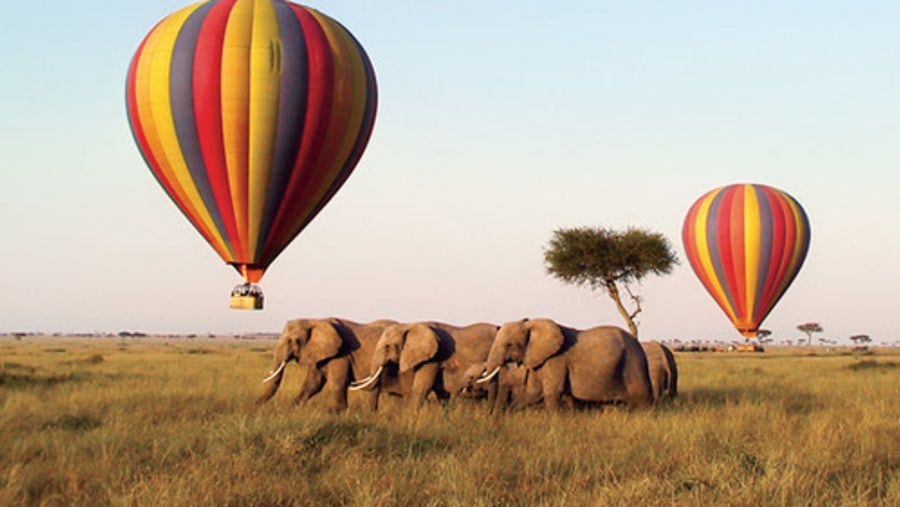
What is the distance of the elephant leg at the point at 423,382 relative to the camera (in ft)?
54.6

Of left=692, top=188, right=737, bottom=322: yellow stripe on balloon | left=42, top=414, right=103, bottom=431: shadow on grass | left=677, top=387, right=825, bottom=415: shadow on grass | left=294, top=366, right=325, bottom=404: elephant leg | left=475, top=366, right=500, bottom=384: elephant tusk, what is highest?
left=692, top=188, right=737, bottom=322: yellow stripe on balloon

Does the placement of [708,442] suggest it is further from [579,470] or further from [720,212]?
[720,212]

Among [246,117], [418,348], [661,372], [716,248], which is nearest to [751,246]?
[716,248]

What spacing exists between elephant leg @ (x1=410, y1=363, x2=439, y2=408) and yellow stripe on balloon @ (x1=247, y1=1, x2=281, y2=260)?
41.3 ft

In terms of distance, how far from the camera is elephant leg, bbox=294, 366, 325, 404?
1766cm

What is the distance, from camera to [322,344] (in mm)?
17859

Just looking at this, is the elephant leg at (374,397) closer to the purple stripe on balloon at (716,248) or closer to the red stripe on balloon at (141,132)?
the red stripe on balloon at (141,132)

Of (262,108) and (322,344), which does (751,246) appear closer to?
(262,108)

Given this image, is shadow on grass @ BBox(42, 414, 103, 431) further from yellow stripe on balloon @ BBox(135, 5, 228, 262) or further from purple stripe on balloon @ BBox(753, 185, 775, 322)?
purple stripe on balloon @ BBox(753, 185, 775, 322)

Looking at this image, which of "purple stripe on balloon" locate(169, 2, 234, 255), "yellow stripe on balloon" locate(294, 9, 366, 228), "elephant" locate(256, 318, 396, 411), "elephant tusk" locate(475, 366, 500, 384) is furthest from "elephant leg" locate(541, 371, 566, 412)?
"purple stripe on balloon" locate(169, 2, 234, 255)

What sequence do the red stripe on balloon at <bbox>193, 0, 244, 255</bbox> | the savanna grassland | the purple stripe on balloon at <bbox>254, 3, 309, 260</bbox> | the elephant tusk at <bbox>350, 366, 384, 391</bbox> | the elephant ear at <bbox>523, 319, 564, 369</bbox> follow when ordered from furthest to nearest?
1. the purple stripe on balloon at <bbox>254, 3, 309, 260</bbox>
2. the red stripe on balloon at <bbox>193, 0, 244, 255</bbox>
3. the elephant tusk at <bbox>350, 366, 384, 391</bbox>
4. the elephant ear at <bbox>523, 319, 564, 369</bbox>
5. the savanna grassland

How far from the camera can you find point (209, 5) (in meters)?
29.3

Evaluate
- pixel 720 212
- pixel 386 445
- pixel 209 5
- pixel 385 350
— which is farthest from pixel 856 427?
pixel 720 212

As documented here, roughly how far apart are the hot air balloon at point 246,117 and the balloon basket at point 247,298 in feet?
3.56
